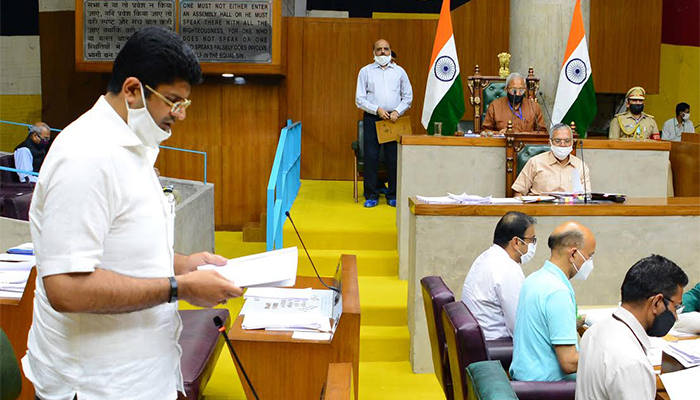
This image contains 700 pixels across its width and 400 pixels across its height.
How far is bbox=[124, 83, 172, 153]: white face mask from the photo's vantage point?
5.39 feet

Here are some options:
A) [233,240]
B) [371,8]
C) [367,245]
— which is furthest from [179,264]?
[371,8]

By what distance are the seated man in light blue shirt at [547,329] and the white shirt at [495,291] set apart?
19.6 inches

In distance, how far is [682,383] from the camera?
8.37 ft

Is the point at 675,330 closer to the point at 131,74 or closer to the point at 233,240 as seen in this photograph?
the point at 131,74

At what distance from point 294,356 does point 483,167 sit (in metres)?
3.61

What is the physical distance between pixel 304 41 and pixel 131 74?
27.0 ft

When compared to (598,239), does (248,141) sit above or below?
above

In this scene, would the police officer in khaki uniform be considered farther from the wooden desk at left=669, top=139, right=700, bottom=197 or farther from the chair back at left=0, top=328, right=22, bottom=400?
the chair back at left=0, top=328, right=22, bottom=400

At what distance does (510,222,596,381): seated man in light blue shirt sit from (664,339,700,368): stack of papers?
1.17ft

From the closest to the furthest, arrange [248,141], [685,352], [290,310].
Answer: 1. [685,352]
2. [290,310]
3. [248,141]

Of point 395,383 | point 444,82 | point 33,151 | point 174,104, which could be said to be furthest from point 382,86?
point 174,104

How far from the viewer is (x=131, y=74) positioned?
5.38 ft

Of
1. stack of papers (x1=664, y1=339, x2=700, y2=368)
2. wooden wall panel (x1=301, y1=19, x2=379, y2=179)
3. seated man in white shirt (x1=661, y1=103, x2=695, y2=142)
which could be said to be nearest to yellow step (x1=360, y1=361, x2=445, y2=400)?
stack of papers (x1=664, y1=339, x2=700, y2=368)

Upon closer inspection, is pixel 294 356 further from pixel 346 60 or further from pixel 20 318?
pixel 346 60
